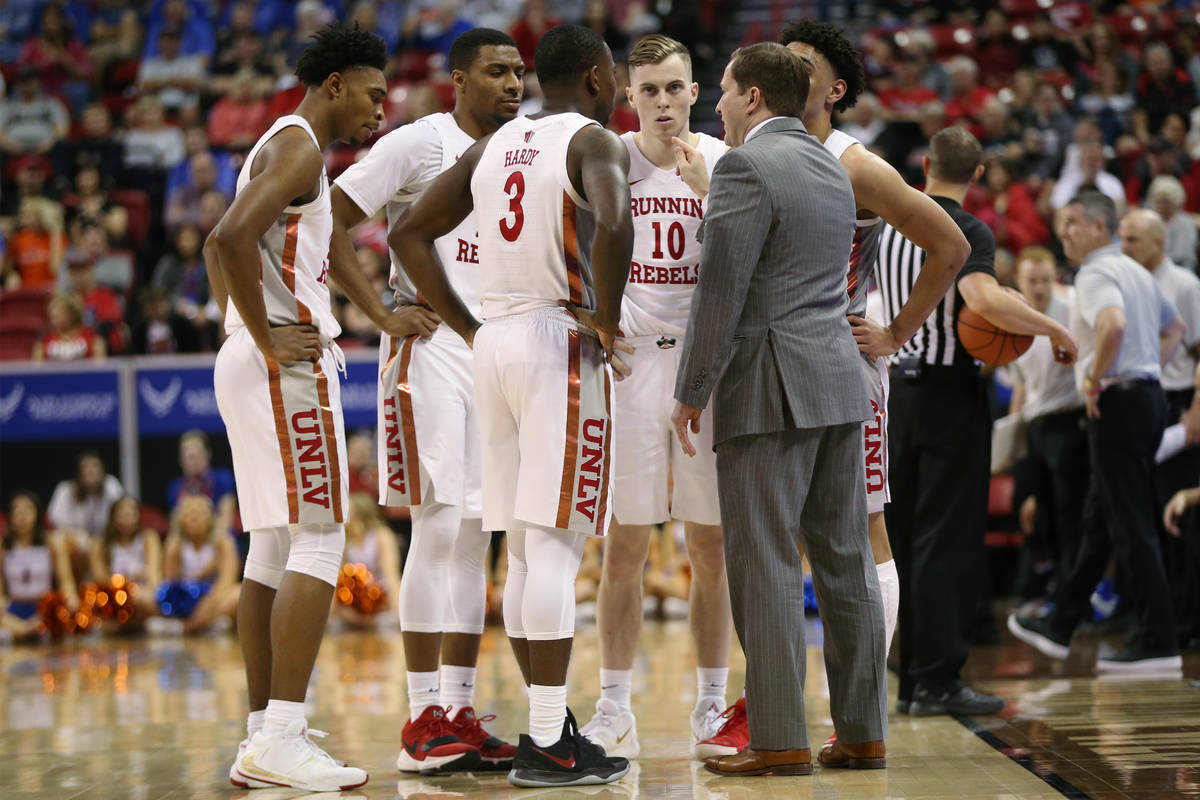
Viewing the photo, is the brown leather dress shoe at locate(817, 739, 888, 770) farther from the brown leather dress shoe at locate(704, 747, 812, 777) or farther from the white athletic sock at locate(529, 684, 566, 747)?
the white athletic sock at locate(529, 684, 566, 747)

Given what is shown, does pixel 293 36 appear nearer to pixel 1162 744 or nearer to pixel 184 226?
pixel 184 226

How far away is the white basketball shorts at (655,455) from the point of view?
4520 millimetres

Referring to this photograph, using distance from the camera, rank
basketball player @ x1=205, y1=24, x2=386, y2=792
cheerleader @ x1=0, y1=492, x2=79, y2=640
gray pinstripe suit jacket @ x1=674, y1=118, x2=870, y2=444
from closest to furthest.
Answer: gray pinstripe suit jacket @ x1=674, y1=118, x2=870, y2=444
basketball player @ x1=205, y1=24, x2=386, y2=792
cheerleader @ x1=0, y1=492, x2=79, y2=640

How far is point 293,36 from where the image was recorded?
55.2ft

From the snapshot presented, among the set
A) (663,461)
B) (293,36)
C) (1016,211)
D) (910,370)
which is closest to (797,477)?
(663,461)

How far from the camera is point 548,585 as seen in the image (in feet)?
13.4

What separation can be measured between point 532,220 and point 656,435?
34.4 inches

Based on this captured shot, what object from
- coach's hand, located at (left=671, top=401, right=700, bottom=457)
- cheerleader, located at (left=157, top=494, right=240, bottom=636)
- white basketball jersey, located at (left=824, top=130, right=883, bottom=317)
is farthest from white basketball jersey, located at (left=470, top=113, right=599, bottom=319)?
cheerleader, located at (left=157, top=494, right=240, bottom=636)

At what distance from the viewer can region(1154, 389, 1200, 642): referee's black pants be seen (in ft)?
23.7

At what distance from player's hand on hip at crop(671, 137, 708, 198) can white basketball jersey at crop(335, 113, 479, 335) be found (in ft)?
2.51

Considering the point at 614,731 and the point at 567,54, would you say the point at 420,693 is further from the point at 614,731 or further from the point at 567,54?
the point at 567,54

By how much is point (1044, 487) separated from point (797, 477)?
464 cm

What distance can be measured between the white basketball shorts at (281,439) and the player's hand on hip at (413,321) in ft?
1.48

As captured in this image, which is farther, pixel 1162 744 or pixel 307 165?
pixel 1162 744
